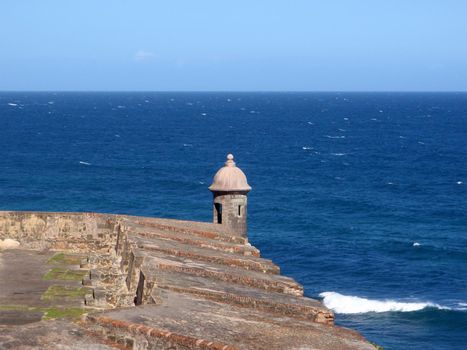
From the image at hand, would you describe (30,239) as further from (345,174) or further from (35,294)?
(345,174)

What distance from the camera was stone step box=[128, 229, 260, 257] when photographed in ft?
73.3

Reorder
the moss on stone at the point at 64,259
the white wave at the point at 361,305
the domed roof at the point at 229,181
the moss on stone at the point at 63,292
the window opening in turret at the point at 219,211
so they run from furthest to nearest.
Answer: the white wave at the point at 361,305 → the window opening in turret at the point at 219,211 → the domed roof at the point at 229,181 → the moss on stone at the point at 64,259 → the moss on stone at the point at 63,292

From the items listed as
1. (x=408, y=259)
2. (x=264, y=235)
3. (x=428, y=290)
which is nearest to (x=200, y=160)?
(x=264, y=235)

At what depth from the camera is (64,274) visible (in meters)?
20.5

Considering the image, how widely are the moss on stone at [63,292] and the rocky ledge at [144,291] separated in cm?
Answer: 3

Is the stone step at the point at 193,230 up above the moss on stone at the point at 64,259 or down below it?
above

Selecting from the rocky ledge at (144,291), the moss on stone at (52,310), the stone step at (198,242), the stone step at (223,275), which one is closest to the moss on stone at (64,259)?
the rocky ledge at (144,291)

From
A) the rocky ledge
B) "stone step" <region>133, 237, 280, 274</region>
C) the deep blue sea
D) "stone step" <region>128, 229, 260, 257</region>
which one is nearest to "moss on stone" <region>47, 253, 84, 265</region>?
the rocky ledge

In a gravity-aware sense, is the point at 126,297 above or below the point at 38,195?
above

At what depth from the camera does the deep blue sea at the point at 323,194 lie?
45969 mm

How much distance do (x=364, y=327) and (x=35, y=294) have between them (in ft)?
83.9

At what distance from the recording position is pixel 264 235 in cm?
6162

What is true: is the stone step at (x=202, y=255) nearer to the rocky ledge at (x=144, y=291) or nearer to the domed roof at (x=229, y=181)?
the rocky ledge at (x=144, y=291)

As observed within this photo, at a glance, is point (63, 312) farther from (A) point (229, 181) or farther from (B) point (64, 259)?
(A) point (229, 181)
